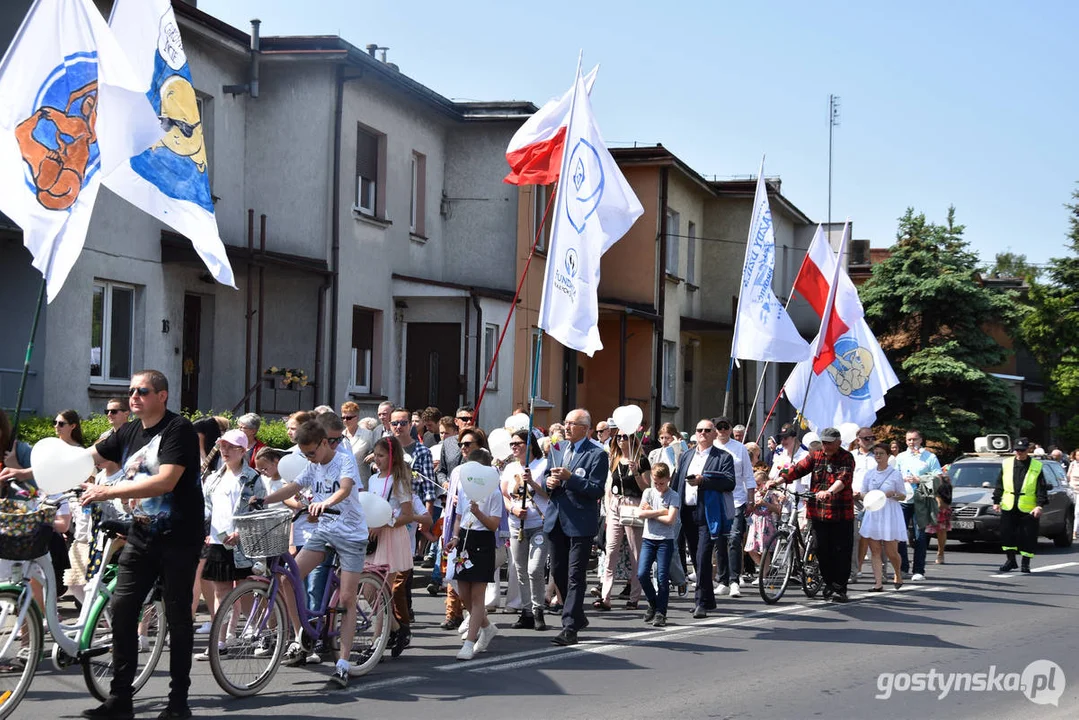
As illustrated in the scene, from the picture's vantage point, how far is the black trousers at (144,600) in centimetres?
733

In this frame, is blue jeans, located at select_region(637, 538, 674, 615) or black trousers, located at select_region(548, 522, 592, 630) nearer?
black trousers, located at select_region(548, 522, 592, 630)

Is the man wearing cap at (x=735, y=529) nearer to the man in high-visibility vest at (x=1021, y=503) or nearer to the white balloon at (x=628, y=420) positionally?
the white balloon at (x=628, y=420)

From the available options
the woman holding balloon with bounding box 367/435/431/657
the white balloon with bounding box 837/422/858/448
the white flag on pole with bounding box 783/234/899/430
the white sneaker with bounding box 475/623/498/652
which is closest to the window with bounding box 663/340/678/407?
the white flag on pole with bounding box 783/234/899/430

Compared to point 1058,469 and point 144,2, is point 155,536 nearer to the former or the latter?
point 144,2

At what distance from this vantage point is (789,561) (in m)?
14.4

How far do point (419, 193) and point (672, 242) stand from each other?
35.3 ft

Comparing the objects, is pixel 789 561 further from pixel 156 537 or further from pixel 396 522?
pixel 156 537

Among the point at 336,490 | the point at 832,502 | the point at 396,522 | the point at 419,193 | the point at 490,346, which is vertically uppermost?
the point at 419,193

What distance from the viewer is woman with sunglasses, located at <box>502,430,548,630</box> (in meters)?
11.8

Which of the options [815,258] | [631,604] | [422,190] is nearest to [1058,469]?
[815,258]

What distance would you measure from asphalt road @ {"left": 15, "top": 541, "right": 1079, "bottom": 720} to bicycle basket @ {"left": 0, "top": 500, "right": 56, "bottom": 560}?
1071 mm

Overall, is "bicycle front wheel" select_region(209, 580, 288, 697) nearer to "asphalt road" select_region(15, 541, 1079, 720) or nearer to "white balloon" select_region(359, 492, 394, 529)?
"asphalt road" select_region(15, 541, 1079, 720)

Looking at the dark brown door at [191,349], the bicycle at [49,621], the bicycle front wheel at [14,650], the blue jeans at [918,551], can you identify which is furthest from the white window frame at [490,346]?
the bicycle front wheel at [14,650]

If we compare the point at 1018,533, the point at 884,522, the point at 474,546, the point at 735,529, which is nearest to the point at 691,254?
the point at 1018,533
